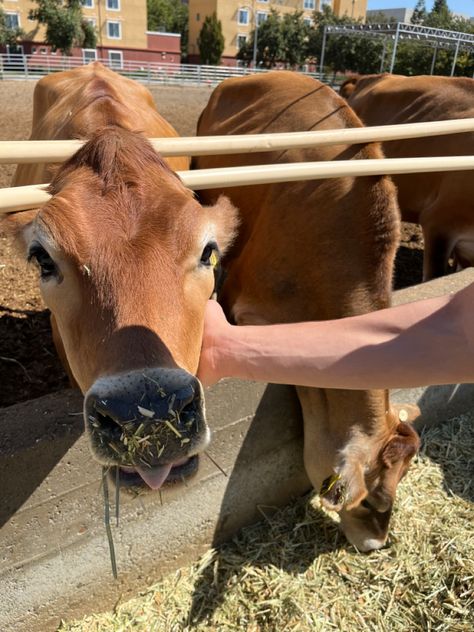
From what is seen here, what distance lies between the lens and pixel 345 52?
48.6 m

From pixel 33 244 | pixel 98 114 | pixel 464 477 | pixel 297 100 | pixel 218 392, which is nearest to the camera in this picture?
pixel 33 244

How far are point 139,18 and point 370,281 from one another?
55790mm

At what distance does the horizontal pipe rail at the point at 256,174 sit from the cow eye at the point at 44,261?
0.54 feet

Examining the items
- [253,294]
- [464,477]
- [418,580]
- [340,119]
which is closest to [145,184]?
[253,294]

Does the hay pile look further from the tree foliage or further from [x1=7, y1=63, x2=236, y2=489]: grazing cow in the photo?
the tree foliage

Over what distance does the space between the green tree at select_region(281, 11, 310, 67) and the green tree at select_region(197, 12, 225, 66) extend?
6.49 metres

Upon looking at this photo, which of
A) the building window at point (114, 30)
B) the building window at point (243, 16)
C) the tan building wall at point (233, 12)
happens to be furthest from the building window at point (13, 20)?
the building window at point (243, 16)

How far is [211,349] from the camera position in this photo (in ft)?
6.91

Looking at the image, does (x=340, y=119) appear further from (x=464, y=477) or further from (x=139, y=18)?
(x=139, y=18)

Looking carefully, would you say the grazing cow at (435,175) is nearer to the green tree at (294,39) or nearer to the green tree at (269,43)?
the green tree at (269,43)

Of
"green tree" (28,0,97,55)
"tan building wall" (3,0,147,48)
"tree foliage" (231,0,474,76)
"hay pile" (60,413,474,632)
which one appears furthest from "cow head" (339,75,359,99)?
"tan building wall" (3,0,147,48)

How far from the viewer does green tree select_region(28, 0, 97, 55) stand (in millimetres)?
43562

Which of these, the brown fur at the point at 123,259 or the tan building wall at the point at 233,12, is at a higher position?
the tan building wall at the point at 233,12

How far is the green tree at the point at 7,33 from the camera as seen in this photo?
42.5 m
